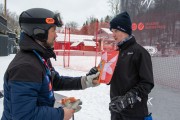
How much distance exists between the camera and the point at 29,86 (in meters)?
1.70

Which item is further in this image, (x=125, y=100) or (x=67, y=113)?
(x=125, y=100)

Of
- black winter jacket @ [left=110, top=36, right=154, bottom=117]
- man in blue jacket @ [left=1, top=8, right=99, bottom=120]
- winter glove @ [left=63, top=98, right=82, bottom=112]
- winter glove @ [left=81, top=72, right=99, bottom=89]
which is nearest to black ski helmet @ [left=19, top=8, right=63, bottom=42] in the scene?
man in blue jacket @ [left=1, top=8, right=99, bottom=120]

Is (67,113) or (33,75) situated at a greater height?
(33,75)

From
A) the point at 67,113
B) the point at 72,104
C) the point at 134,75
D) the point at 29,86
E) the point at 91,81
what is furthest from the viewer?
the point at 134,75

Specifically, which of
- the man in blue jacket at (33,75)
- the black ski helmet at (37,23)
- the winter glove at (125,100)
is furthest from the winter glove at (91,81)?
the black ski helmet at (37,23)

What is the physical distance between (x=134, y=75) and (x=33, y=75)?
1406 mm

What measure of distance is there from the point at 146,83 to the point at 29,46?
142 cm

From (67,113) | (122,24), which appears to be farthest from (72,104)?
(122,24)

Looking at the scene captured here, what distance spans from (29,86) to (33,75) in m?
0.09

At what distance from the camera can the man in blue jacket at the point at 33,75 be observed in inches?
66.4

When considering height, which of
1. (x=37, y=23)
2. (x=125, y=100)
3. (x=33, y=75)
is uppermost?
(x=37, y=23)

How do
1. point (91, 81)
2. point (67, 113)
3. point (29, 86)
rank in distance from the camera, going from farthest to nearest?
point (91, 81) → point (67, 113) → point (29, 86)

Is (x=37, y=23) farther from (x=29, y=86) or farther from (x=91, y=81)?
(x=91, y=81)

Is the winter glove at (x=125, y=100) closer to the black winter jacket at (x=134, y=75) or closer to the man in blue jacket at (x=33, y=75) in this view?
the black winter jacket at (x=134, y=75)
